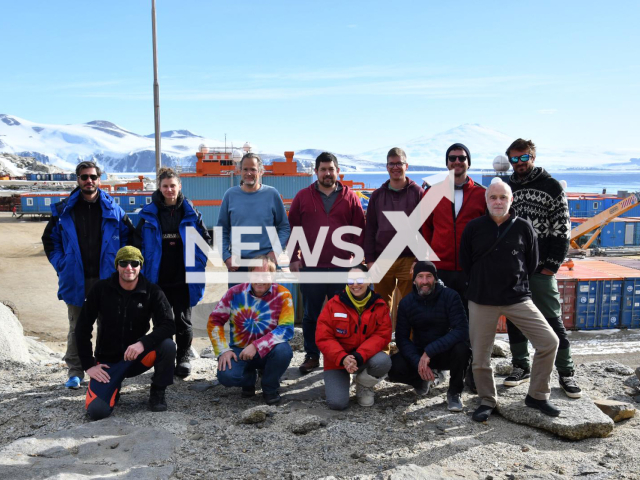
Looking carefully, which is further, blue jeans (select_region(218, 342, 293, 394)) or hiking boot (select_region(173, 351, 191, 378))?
hiking boot (select_region(173, 351, 191, 378))

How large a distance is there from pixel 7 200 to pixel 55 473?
42.1m

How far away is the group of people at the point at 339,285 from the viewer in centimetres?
413

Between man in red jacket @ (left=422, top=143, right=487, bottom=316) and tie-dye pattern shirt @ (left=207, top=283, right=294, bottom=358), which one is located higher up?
man in red jacket @ (left=422, top=143, right=487, bottom=316)

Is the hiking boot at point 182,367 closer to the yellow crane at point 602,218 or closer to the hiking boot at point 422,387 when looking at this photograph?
the hiking boot at point 422,387

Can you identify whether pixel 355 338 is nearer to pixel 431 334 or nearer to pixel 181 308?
pixel 431 334

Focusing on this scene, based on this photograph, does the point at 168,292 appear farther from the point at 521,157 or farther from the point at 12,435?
the point at 521,157

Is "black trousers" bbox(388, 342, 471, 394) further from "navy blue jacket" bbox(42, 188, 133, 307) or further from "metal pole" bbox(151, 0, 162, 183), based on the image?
"metal pole" bbox(151, 0, 162, 183)

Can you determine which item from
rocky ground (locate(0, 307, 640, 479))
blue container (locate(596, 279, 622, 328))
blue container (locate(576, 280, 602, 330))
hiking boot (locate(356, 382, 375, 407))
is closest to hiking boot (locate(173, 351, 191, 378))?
rocky ground (locate(0, 307, 640, 479))

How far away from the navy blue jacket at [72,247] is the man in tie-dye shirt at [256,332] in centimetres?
111

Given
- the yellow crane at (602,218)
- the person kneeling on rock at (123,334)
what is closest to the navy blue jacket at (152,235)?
the person kneeling on rock at (123,334)

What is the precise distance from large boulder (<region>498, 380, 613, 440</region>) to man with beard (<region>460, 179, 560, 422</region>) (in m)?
0.10

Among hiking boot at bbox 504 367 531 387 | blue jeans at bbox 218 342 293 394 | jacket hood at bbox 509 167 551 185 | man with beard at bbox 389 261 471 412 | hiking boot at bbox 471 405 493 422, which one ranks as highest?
jacket hood at bbox 509 167 551 185

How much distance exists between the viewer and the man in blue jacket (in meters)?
4.78

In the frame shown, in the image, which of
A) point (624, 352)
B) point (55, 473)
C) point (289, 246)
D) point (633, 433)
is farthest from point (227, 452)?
point (624, 352)
